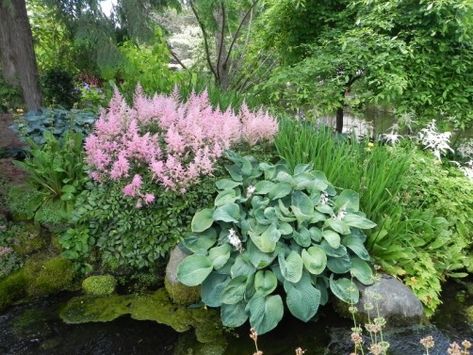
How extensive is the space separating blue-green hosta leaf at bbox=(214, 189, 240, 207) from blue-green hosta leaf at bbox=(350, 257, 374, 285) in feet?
3.32

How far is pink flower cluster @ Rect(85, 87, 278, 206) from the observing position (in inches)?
133

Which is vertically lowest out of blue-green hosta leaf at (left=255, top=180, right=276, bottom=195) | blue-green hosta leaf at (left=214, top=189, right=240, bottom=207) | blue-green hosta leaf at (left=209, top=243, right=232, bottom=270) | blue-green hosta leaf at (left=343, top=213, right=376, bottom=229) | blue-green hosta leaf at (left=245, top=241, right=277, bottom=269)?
blue-green hosta leaf at (left=209, top=243, right=232, bottom=270)

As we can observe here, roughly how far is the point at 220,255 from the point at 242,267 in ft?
0.65

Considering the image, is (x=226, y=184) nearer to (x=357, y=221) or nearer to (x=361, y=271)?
(x=357, y=221)

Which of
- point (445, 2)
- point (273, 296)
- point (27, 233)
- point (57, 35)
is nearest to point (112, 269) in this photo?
point (27, 233)

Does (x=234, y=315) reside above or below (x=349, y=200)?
below

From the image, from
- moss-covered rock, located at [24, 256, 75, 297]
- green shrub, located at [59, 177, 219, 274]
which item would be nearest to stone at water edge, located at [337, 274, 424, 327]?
green shrub, located at [59, 177, 219, 274]

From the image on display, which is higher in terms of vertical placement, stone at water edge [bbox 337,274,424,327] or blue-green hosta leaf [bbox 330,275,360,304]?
blue-green hosta leaf [bbox 330,275,360,304]

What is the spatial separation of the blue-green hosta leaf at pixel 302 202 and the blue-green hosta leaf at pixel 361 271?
19.3 inches

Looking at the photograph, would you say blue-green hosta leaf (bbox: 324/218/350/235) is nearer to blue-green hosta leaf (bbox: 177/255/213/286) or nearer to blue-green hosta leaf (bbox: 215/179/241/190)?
blue-green hosta leaf (bbox: 215/179/241/190)

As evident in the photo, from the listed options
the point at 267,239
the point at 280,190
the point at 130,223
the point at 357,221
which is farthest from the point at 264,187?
the point at 130,223

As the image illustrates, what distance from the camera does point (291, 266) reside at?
292cm

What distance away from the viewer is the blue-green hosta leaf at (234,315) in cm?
294

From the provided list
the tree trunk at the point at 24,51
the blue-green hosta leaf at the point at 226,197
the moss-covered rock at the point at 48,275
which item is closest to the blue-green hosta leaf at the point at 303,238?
the blue-green hosta leaf at the point at 226,197
